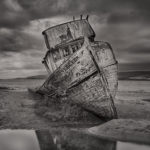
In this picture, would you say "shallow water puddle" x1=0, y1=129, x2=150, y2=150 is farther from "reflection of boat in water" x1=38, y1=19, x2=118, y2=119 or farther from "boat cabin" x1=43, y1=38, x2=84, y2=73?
"boat cabin" x1=43, y1=38, x2=84, y2=73

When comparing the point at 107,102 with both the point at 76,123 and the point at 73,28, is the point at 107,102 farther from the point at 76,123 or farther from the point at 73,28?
the point at 73,28

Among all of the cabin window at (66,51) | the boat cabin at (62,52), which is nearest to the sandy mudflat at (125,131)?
the boat cabin at (62,52)

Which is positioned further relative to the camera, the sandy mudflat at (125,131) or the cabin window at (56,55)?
the cabin window at (56,55)

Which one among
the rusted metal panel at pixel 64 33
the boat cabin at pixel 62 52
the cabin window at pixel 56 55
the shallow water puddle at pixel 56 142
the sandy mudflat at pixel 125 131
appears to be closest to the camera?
the shallow water puddle at pixel 56 142

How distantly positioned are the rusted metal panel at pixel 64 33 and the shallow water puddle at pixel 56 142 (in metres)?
6.07

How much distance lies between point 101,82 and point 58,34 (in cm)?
433

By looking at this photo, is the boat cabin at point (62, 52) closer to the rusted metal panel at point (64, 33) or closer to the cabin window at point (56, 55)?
the cabin window at point (56, 55)

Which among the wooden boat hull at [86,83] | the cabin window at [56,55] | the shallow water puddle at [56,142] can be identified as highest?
the cabin window at [56,55]

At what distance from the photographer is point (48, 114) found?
9.65 meters

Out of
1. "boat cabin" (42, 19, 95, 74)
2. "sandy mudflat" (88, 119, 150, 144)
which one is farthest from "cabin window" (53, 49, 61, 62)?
"sandy mudflat" (88, 119, 150, 144)

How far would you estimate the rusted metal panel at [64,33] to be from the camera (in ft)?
40.0

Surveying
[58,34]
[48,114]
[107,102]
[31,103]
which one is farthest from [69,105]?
[58,34]

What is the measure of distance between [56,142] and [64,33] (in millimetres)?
7292

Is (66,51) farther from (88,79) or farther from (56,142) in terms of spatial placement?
(56,142)
